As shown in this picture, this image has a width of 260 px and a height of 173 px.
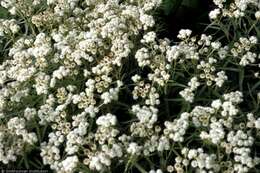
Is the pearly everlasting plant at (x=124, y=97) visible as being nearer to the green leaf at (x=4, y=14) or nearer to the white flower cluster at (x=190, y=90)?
the white flower cluster at (x=190, y=90)

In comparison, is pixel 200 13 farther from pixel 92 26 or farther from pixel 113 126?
pixel 113 126

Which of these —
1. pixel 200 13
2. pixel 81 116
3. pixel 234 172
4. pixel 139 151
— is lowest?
pixel 234 172

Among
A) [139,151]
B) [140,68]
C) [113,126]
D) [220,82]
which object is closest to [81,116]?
[113,126]

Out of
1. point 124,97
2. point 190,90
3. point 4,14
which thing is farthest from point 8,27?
point 190,90

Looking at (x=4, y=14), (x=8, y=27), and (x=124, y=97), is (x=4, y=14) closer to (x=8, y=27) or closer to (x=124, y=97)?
(x=8, y=27)

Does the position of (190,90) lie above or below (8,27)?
below

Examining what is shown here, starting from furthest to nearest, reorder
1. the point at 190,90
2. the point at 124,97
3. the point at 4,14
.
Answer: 1. the point at 4,14
2. the point at 124,97
3. the point at 190,90

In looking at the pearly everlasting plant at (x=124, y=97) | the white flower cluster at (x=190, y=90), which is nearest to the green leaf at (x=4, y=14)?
the pearly everlasting plant at (x=124, y=97)

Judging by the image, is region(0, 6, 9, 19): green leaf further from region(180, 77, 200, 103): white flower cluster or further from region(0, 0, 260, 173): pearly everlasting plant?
region(180, 77, 200, 103): white flower cluster
